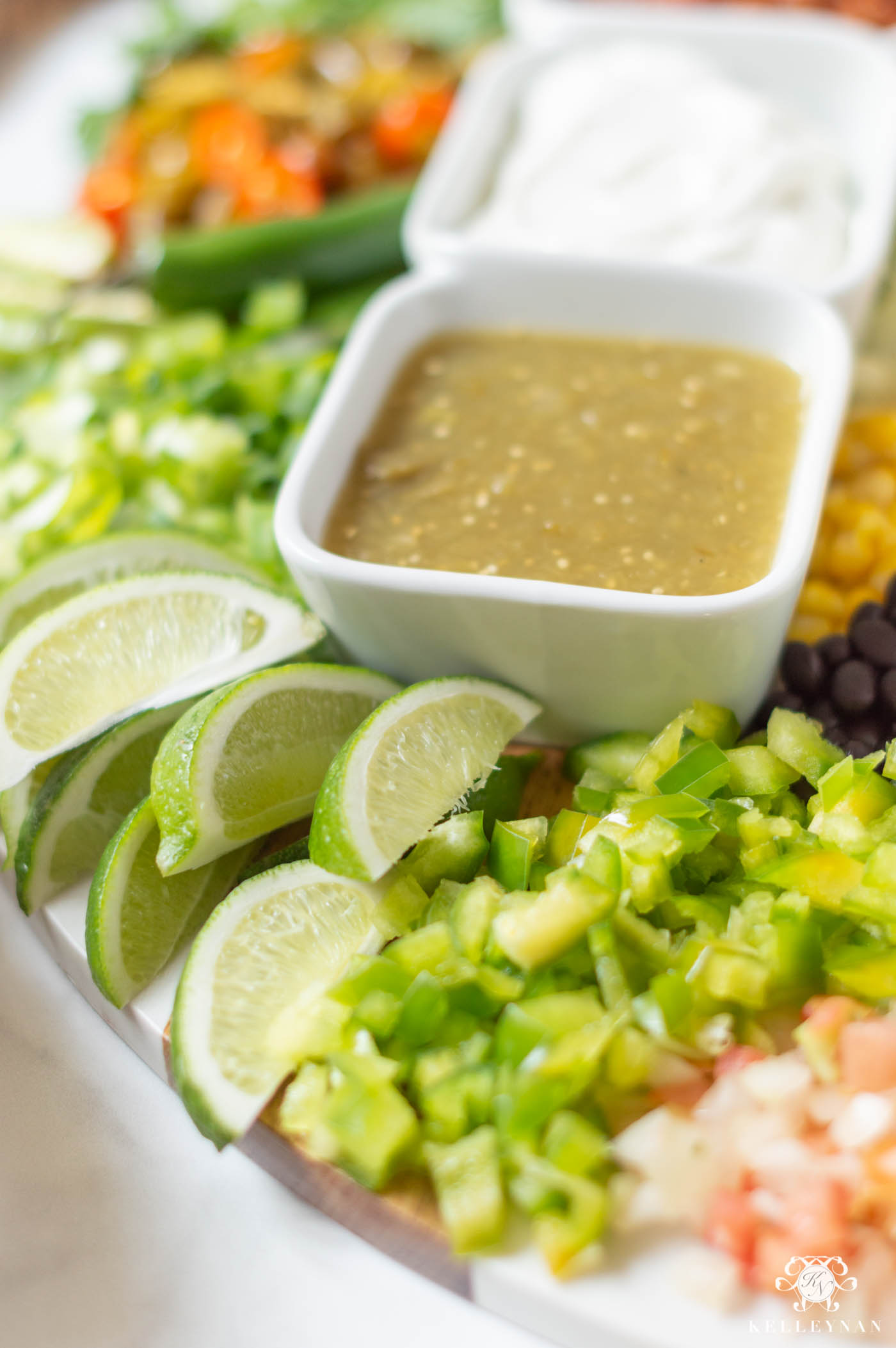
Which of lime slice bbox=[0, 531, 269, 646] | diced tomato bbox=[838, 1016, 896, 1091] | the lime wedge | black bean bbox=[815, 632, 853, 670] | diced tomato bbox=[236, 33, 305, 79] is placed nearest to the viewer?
diced tomato bbox=[838, 1016, 896, 1091]

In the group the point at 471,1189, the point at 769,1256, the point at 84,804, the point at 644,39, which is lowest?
the point at 769,1256

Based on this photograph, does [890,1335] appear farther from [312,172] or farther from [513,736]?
[312,172]

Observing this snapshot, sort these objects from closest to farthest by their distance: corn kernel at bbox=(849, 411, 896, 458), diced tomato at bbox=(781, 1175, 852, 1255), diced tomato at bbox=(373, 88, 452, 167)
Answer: diced tomato at bbox=(781, 1175, 852, 1255), corn kernel at bbox=(849, 411, 896, 458), diced tomato at bbox=(373, 88, 452, 167)

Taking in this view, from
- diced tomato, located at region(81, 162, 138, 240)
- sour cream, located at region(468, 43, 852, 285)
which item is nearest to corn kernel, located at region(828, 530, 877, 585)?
sour cream, located at region(468, 43, 852, 285)

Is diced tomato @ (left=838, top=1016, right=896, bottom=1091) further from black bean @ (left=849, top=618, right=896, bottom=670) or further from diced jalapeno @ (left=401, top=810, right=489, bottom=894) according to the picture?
black bean @ (left=849, top=618, right=896, bottom=670)

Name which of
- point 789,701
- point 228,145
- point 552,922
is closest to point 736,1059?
point 552,922

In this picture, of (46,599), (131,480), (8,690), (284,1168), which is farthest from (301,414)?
(284,1168)

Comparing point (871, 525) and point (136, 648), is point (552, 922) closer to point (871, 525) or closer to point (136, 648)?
point (136, 648)
